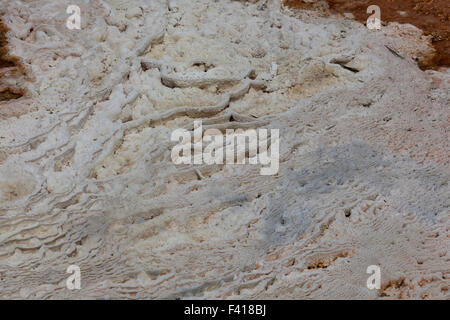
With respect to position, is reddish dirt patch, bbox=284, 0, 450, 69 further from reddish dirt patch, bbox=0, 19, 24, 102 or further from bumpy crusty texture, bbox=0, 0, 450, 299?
reddish dirt patch, bbox=0, 19, 24, 102

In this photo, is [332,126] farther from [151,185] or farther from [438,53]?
[438,53]

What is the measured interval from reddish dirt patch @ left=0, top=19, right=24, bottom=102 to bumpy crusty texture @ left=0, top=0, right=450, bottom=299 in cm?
15

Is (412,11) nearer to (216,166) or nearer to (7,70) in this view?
(216,166)

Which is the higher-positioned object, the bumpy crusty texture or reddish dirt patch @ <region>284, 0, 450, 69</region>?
reddish dirt patch @ <region>284, 0, 450, 69</region>

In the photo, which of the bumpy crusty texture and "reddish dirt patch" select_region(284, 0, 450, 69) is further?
"reddish dirt patch" select_region(284, 0, 450, 69)

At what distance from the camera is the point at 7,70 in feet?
21.6

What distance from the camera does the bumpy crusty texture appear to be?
13.8 ft

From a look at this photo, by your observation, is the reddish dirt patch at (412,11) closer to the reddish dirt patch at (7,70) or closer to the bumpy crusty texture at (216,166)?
the bumpy crusty texture at (216,166)

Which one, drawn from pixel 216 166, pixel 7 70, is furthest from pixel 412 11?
pixel 7 70

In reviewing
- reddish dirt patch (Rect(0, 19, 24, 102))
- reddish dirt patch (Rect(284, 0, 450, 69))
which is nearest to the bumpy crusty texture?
reddish dirt patch (Rect(0, 19, 24, 102))

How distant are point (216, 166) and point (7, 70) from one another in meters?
3.73

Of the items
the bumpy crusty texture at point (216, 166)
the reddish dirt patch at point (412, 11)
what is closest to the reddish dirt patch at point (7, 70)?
the bumpy crusty texture at point (216, 166)

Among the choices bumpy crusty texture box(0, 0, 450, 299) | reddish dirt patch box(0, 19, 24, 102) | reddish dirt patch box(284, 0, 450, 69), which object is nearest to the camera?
bumpy crusty texture box(0, 0, 450, 299)
